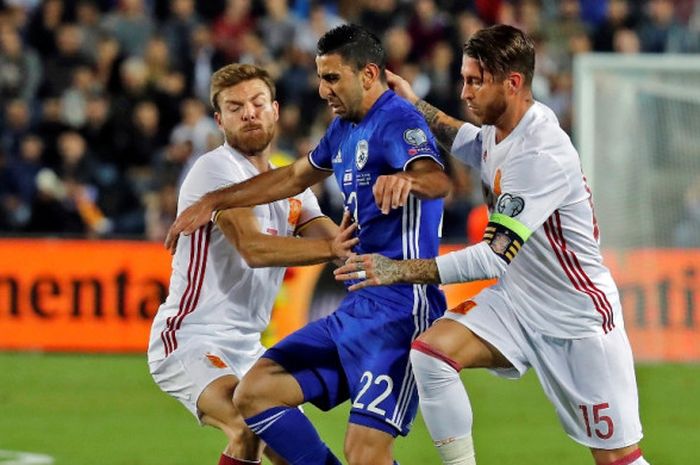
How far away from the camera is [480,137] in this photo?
7414mm

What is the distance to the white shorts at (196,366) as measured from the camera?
7.43m

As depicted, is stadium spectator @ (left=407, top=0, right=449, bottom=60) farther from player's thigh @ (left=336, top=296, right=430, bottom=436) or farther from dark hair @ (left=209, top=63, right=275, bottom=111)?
player's thigh @ (left=336, top=296, right=430, bottom=436)

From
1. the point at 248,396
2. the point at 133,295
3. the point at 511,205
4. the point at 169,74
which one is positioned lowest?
the point at 133,295

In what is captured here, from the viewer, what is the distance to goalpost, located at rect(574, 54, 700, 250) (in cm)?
1548

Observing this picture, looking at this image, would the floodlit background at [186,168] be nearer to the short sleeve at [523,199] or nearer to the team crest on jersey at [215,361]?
the team crest on jersey at [215,361]

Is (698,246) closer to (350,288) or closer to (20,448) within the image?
(20,448)

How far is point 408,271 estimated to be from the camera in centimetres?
662

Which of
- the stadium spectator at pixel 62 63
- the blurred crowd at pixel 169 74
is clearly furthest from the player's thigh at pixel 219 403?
the stadium spectator at pixel 62 63

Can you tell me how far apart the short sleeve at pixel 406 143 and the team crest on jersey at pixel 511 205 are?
347 millimetres

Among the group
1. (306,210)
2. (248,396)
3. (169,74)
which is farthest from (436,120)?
(169,74)

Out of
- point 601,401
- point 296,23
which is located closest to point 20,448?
point 601,401

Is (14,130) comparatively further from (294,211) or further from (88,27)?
(294,211)

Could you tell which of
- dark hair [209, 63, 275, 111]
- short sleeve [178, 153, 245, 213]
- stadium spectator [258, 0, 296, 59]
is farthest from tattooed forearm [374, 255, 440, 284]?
stadium spectator [258, 0, 296, 59]

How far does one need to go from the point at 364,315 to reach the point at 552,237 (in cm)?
98
